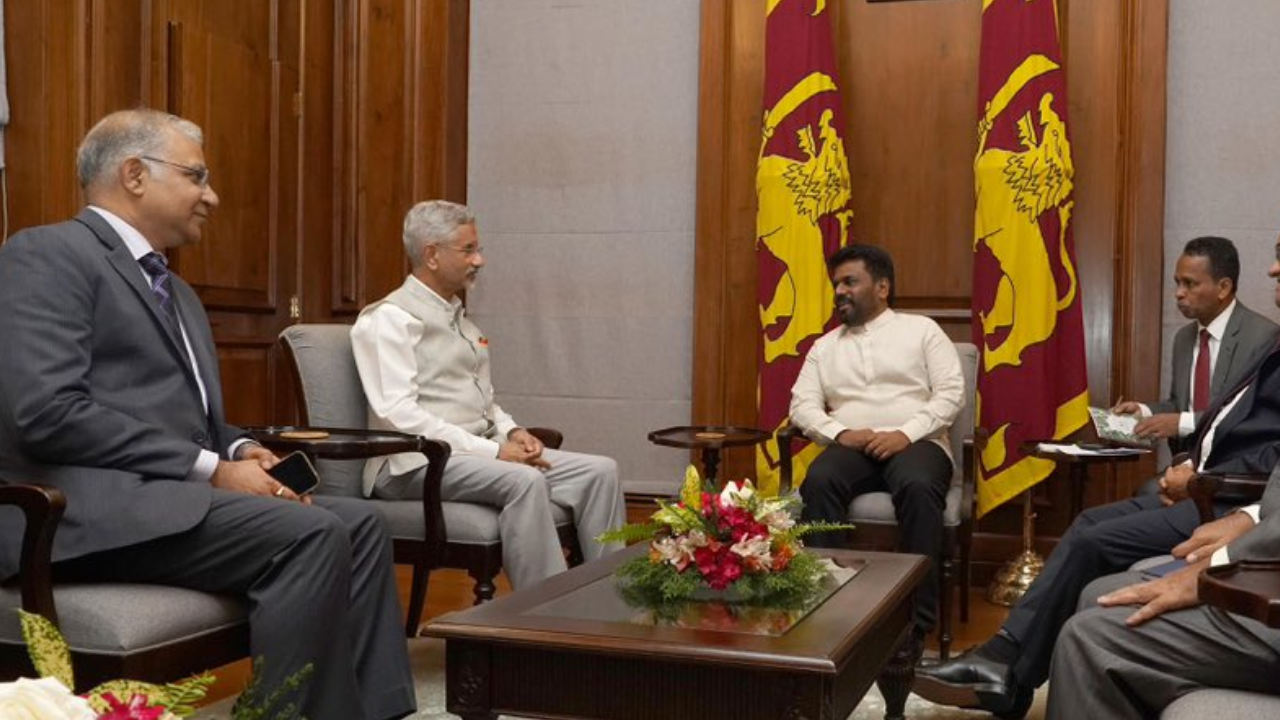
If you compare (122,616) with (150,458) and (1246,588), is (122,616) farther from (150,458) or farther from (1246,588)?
(1246,588)

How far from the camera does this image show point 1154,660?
2.18m

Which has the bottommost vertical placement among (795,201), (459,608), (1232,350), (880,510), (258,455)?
(459,608)

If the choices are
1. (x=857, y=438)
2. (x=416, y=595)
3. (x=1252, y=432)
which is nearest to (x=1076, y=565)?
(x=1252, y=432)

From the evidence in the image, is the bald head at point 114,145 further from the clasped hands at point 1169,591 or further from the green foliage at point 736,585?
the clasped hands at point 1169,591

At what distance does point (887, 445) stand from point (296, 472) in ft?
7.05

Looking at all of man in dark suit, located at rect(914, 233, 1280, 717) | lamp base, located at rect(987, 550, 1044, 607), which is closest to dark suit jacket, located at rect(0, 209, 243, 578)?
man in dark suit, located at rect(914, 233, 1280, 717)

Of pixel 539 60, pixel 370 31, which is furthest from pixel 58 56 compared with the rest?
pixel 539 60

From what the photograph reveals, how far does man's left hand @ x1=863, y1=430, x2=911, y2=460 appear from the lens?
14.2ft

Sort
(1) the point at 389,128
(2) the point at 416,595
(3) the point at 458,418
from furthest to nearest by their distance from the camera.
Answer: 1. (1) the point at 389,128
2. (3) the point at 458,418
3. (2) the point at 416,595

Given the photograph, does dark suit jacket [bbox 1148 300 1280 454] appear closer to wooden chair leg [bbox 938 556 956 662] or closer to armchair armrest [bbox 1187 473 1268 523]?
wooden chair leg [bbox 938 556 956 662]

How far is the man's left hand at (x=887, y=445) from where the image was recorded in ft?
14.2

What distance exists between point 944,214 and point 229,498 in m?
3.52

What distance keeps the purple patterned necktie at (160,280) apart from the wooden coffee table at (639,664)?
975mm

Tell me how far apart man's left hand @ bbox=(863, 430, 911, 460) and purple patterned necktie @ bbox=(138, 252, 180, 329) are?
7.81ft
